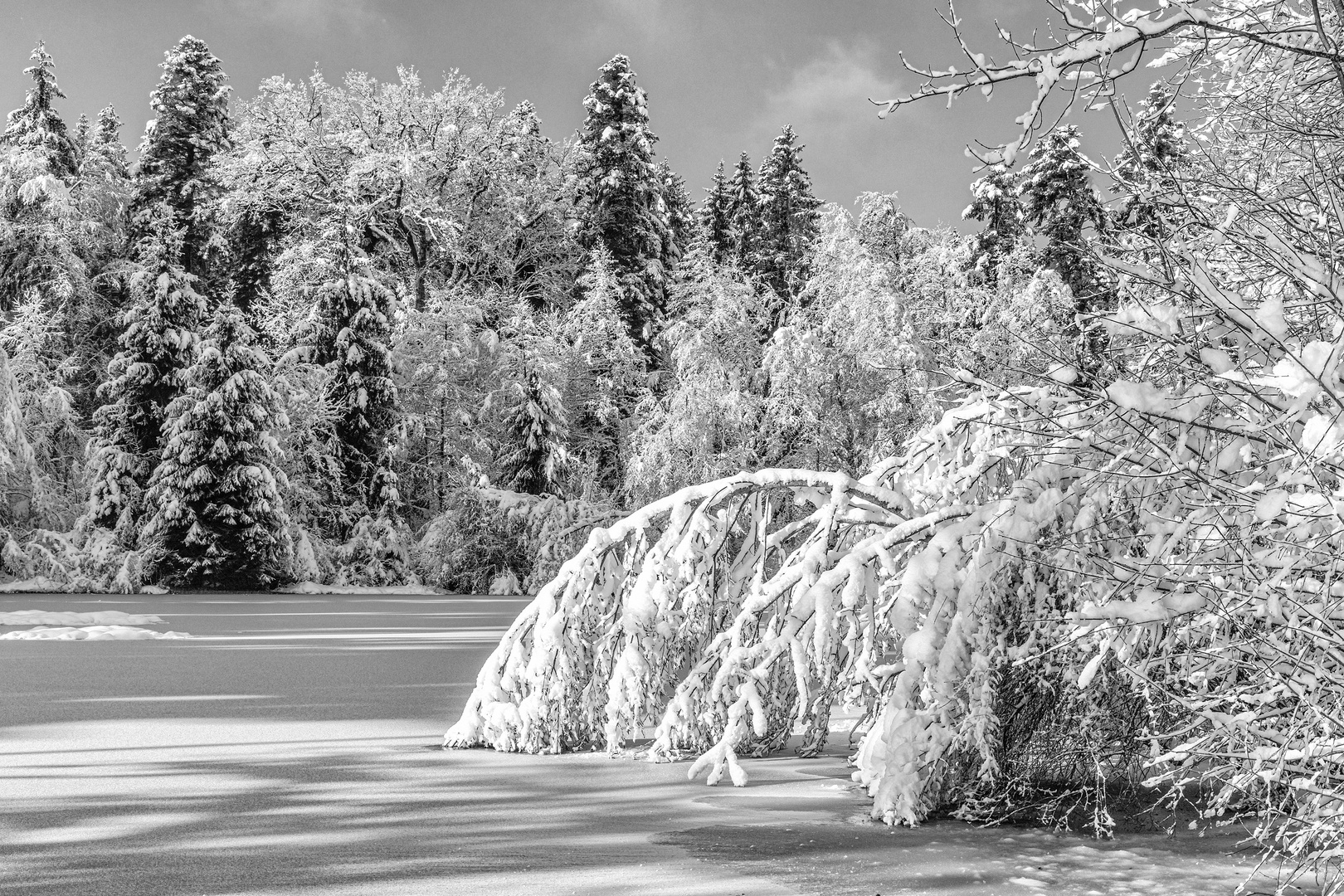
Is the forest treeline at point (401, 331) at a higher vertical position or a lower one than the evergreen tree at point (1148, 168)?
higher

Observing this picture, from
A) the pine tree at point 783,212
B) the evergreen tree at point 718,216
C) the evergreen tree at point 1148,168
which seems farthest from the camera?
the evergreen tree at point 718,216

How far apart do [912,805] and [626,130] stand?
3583 cm

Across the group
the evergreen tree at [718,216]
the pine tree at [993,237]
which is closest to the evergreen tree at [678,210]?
the evergreen tree at [718,216]

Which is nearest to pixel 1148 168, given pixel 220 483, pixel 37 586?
pixel 220 483

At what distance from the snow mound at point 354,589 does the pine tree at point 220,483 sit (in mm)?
614

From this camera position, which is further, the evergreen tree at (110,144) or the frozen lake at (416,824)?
the evergreen tree at (110,144)

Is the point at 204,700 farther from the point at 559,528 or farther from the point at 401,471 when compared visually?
the point at 401,471

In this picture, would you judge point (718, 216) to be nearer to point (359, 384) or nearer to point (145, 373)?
point (359, 384)

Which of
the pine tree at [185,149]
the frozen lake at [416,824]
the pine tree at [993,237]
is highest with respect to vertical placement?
the pine tree at [185,149]

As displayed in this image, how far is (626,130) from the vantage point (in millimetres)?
38781

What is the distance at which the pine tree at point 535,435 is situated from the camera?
28391mm

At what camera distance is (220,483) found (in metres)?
25.8

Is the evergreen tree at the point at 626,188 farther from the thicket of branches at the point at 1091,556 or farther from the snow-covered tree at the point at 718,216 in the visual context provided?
the thicket of branches at the point at 1091,556

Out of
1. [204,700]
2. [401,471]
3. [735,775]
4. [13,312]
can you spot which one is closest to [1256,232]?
[735,775]
